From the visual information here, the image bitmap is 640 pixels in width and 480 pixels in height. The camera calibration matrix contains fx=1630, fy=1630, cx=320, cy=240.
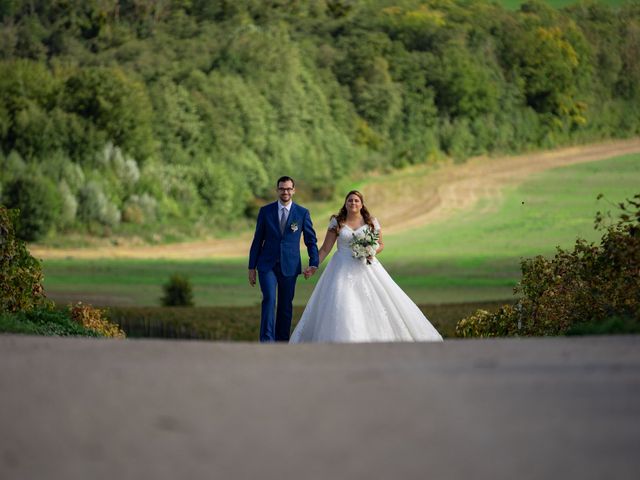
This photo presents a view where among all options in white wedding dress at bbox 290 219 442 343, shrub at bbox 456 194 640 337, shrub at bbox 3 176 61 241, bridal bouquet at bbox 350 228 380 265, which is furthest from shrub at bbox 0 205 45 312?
shrub at bbox 3 176 61 241

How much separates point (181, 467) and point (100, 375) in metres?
2.50

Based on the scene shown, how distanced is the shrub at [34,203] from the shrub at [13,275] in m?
25.3

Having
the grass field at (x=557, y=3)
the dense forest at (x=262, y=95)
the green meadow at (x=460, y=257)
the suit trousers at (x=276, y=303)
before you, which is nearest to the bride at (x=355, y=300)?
the suit trousers at (x=276, y=303)

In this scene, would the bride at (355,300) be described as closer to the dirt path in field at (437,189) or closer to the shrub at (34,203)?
the shrub at (34,203)

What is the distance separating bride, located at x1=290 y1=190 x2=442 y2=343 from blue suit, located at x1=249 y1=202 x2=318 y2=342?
45cm

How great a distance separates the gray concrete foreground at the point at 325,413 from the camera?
7984 mm

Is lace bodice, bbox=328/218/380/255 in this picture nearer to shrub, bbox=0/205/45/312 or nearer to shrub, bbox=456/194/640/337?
shrub, bbox=456/194/640/337

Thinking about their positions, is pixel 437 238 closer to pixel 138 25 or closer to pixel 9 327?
pixel 138 25

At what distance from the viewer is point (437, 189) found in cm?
5041

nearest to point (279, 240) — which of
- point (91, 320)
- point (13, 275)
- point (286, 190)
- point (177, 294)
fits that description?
point (286, 190)

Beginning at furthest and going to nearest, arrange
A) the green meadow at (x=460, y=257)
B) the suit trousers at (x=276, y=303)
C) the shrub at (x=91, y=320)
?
the green meadow at (x=460, y=257)
the shrub at (x=91, y=320)
the suit trousers at (x=276, y=303)

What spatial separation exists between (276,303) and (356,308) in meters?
0.92

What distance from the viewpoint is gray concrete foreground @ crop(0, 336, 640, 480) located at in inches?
314

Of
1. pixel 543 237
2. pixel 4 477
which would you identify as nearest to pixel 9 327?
pixel 4 477
